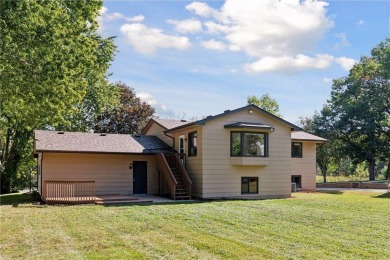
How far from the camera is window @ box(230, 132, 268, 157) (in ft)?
58.4

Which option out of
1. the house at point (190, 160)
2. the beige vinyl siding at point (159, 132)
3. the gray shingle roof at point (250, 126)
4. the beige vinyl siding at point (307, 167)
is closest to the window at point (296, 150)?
the beige vinyl siding at point (307, 167)

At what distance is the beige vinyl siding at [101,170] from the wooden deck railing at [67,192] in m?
1.05

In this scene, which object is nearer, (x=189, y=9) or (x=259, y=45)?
(x=189, y=9)

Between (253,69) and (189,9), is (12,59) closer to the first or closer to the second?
(189,9)

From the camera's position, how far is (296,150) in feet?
79.0

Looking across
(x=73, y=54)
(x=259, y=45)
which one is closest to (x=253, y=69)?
(x=259, y=45)

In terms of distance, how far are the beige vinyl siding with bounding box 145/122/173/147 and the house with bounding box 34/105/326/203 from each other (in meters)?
1.10

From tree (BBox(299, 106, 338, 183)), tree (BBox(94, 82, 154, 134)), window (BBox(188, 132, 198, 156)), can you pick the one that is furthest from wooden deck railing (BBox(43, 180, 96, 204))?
tree (BBox(299, 106, 338, 183))

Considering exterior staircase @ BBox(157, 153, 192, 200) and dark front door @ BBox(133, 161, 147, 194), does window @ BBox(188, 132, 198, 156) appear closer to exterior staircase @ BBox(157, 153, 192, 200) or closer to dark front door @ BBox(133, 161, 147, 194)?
exterior staircase @ BBox(157, 153, 192, 200)

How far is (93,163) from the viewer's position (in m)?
18.2

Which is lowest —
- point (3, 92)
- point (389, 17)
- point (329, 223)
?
point (329, 223)

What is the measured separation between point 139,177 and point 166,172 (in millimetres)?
2218

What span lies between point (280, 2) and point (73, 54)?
7225 millimetres

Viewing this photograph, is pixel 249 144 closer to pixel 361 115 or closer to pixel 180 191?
pixel 180 191
